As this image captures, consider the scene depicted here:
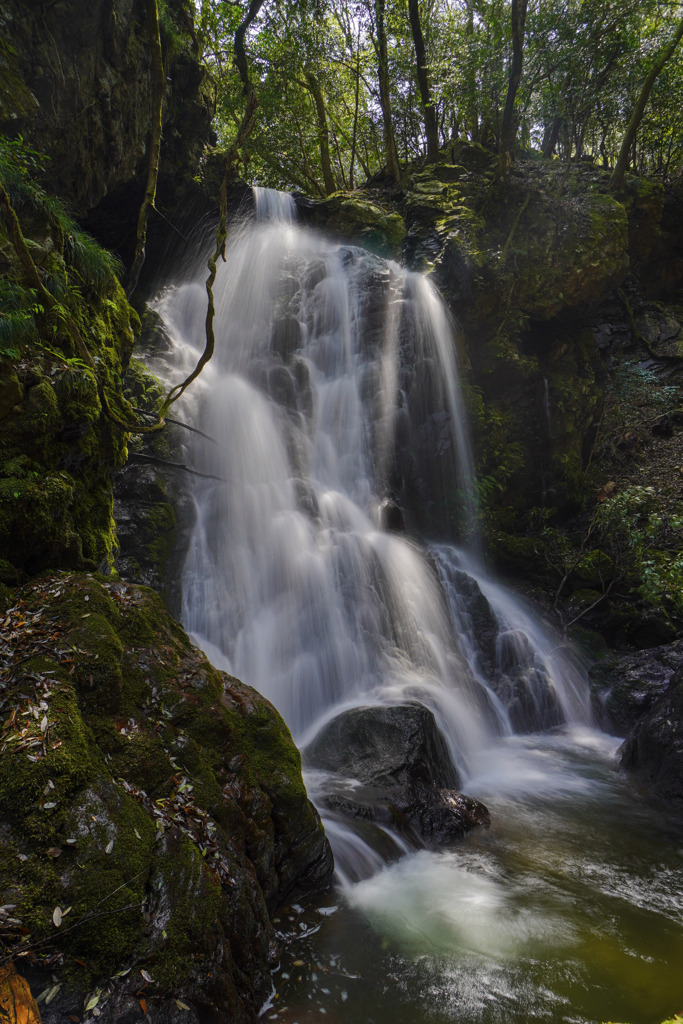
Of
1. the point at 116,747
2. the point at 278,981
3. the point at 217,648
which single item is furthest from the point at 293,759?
the point at 217,648

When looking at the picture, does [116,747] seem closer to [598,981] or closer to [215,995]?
[215,995]

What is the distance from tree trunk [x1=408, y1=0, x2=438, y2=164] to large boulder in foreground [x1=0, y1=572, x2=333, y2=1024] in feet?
58.9

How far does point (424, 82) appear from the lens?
16.0 metres

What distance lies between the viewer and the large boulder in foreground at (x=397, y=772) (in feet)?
17.1

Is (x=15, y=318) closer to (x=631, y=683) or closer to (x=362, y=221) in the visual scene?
(x=631, y=683)

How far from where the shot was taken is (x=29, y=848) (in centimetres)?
235

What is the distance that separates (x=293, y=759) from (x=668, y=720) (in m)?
5.17

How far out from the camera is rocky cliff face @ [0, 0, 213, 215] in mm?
6074

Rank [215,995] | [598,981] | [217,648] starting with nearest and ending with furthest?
[215,995] < [598,981] < [217,648]

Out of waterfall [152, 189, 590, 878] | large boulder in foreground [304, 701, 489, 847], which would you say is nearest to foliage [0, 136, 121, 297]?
waterfall [152, 189, 590, 878]

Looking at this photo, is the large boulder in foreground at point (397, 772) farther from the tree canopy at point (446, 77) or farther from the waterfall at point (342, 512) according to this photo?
the tree canopy at point (446, 77)

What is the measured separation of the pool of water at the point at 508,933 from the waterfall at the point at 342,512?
65 centimetres

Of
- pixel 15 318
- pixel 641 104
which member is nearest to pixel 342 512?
pixel 15 318

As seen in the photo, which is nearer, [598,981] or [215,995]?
[215,995]
